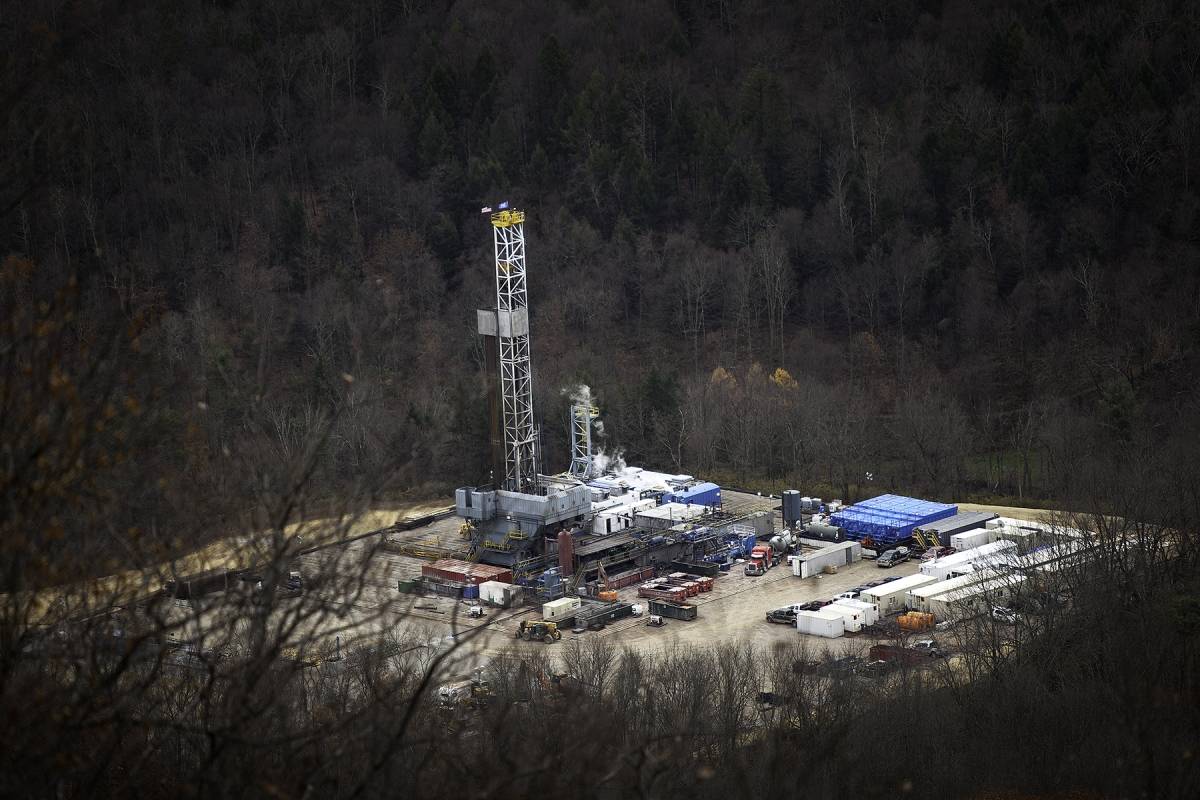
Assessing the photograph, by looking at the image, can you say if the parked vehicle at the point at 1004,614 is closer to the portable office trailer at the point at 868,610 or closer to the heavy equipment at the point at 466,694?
the portable office trailer at the point at 868,610

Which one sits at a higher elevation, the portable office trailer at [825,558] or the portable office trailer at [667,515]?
the portable office trailer at [667,515]

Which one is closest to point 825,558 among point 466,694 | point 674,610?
point 674,610

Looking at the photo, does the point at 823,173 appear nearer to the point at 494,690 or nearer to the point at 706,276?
the point at 706,276

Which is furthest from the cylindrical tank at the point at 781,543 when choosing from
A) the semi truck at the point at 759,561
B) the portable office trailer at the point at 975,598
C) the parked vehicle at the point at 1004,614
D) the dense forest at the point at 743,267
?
the parked vehicle at the point at 1004,614

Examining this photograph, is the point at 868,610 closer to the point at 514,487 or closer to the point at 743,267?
the point at 514,487

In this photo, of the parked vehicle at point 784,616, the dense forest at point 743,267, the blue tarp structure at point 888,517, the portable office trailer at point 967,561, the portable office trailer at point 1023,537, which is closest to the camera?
the dense forest at point 743,267
